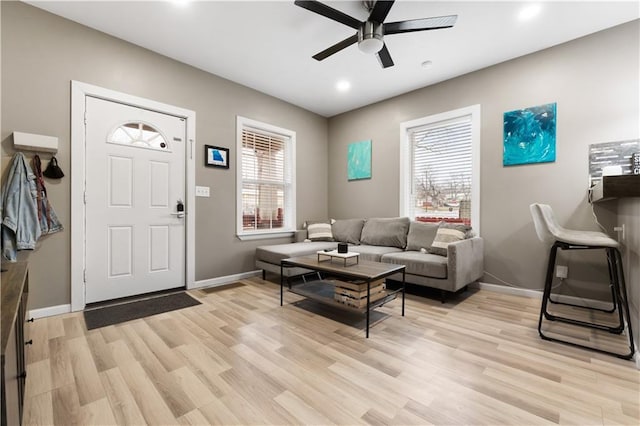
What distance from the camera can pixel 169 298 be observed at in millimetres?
3105

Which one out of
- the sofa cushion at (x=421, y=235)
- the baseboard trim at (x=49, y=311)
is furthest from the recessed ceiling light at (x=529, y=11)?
the baseboard trim at (x=49, y=311)

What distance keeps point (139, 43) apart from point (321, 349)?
11.9 ft

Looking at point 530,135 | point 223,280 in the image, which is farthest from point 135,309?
point 530,135

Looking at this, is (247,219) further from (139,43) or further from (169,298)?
(139,43)

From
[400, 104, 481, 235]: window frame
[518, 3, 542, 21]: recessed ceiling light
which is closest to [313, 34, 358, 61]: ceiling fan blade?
[518, 3, 542, 21]: recessed ceiling light

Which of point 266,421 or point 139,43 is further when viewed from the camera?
point 139,43

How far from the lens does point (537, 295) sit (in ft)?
10.1

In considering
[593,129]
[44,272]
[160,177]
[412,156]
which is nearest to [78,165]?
[160,177]

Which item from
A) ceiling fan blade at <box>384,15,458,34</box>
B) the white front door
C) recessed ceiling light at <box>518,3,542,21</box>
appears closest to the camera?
ceiling fan blade at <box>384,15,458,34</box>

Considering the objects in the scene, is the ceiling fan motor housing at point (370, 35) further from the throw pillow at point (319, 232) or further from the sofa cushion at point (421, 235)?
the throw pillow at point (319, 232)

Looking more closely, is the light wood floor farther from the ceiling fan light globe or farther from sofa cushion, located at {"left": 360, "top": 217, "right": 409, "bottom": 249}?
the ceiling fan light globe

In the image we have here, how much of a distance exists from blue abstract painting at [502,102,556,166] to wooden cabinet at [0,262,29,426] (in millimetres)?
4104

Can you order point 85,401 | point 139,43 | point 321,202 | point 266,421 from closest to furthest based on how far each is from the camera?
point 266,421 < point 85,401 < point 139,43 < point 321,202

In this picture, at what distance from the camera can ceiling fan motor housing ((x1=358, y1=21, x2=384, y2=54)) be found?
2352mm
